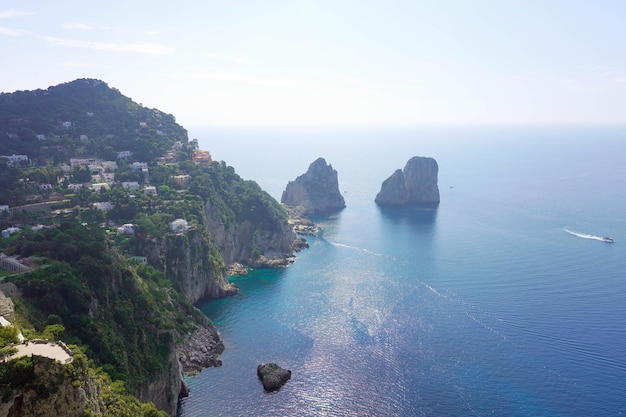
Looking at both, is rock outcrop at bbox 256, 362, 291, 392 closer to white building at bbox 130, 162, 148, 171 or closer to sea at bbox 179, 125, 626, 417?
sea at bbox 179, 125, 626, 417

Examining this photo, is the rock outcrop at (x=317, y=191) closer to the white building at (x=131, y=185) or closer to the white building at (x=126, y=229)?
the white building at (x=131, y=185)

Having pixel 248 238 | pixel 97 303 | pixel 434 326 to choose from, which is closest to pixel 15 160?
pixel 248 238

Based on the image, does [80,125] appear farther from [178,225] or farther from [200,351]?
[200,351]

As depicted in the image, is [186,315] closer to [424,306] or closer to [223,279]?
[223,279]

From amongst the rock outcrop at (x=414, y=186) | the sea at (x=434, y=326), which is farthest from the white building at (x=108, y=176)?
the rock outcrop at (x=414, y=186)

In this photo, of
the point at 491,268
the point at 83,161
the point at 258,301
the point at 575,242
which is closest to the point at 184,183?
the point at 83,161
